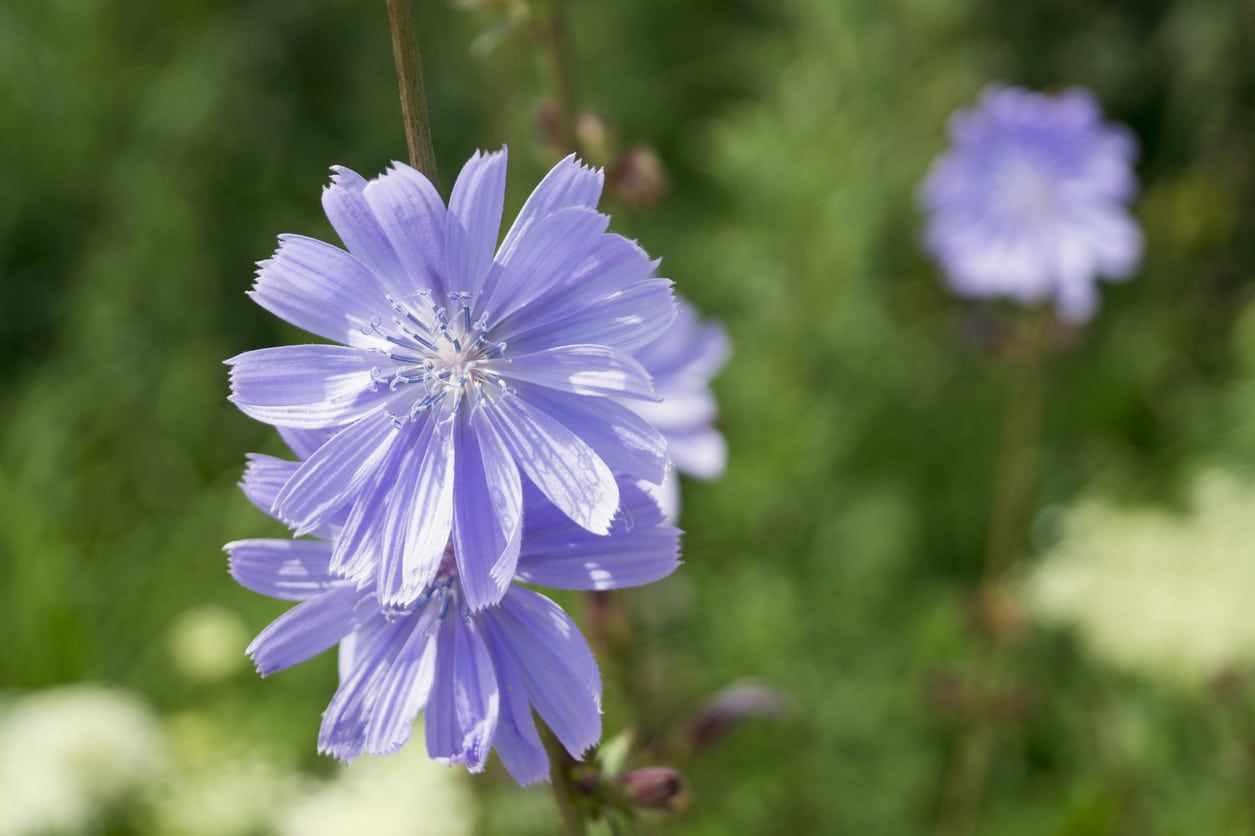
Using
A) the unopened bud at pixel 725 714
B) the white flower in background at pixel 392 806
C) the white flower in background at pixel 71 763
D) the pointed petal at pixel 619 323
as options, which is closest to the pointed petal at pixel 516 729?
the pointed petal at pixel 619 323

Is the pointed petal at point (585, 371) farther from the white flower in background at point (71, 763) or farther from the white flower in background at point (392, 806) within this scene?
the white flower in background at point (71, 763)

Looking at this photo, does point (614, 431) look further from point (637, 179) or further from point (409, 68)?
point (637, 179)

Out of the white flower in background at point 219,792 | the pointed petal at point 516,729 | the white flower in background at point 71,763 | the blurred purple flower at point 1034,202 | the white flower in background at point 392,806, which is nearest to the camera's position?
the pointed petal at point 516,729

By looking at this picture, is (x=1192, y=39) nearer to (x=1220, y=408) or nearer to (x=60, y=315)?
(x=1220, y=408)

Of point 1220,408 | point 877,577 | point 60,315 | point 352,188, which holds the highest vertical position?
point 60,315

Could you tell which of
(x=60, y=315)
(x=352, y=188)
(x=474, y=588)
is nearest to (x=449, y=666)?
(x=474, y=588)

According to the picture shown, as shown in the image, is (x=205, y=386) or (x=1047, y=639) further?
(x=205, y=386)
